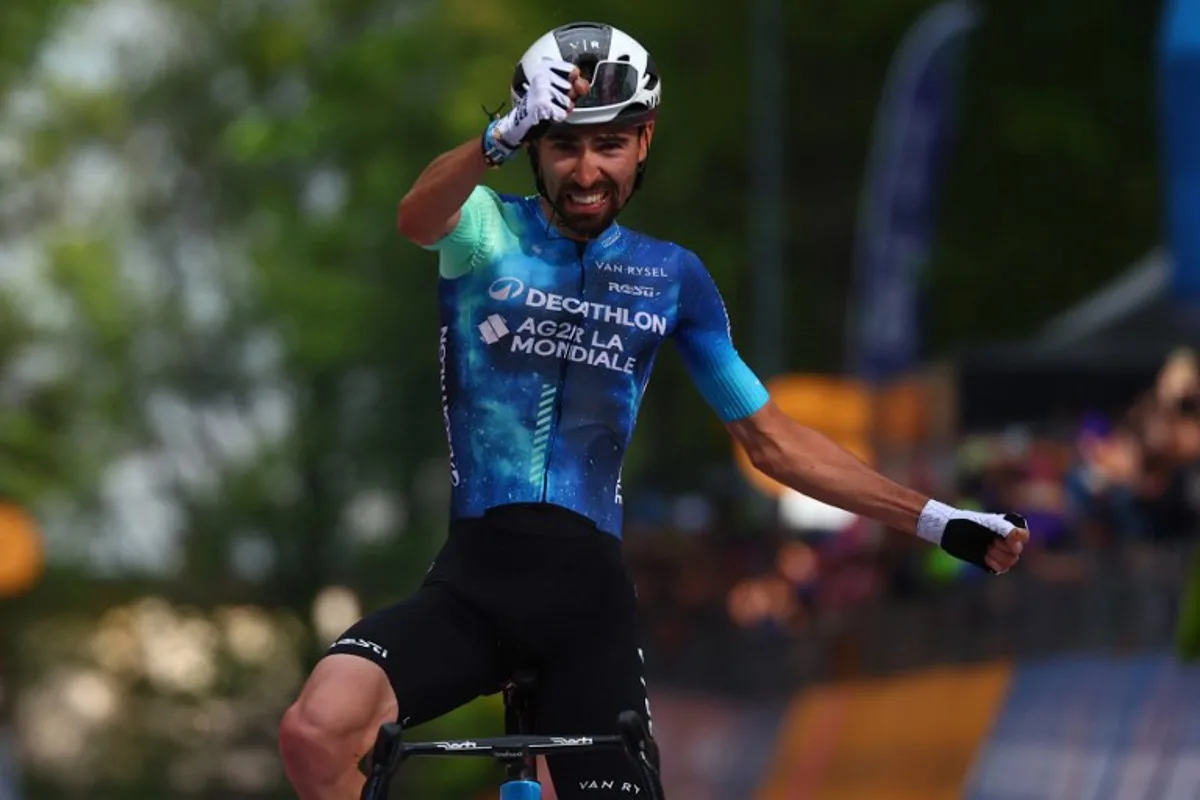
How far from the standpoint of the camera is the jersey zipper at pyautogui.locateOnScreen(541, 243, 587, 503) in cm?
846

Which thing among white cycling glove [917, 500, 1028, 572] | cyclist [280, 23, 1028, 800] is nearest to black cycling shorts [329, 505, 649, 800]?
cyclist [280, 23, 1028, 800]

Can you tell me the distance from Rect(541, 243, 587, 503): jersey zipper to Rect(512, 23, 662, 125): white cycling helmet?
55 cm

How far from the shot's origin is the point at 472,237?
844 cm

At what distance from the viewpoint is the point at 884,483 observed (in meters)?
8.70

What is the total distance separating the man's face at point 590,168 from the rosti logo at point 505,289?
22cm

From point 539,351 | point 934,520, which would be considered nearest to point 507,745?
point 539,351

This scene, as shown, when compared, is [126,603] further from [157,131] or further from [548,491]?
[548,491]

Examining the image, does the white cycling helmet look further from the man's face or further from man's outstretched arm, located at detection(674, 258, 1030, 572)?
man's outstretched arm, located at detection(674, 258, 1030, 572)

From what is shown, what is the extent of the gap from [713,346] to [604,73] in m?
1.02

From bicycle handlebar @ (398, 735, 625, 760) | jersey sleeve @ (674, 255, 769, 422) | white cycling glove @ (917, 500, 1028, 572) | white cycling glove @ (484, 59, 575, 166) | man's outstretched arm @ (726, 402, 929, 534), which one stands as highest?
white cycling glove @ (484, 59, 575, 166)

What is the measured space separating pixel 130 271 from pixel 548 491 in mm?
56415

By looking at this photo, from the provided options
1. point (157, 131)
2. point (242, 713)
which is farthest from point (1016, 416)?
point (157, 131)

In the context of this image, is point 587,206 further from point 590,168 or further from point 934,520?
point 934,520

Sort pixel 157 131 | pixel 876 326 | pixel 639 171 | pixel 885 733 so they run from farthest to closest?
pixel 157 131 → pixel 876 326 → pixel 885 733 → pixel 639 171
